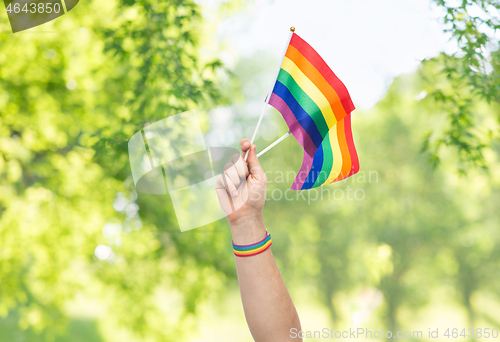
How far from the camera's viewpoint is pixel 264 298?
1.26 metres

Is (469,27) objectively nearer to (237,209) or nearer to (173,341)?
(237,209)

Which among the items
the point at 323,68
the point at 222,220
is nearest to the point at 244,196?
the point at 323,68

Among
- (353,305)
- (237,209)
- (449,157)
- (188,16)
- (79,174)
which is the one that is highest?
(188,16)

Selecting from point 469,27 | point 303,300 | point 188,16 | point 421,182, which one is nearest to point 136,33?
point 188,16

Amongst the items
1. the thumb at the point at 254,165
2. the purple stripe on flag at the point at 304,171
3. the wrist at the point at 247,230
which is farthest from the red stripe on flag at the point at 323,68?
the wrist at the point at 247,230

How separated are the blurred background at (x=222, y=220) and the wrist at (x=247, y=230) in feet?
8.67

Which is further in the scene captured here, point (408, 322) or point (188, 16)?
point (408, 322)

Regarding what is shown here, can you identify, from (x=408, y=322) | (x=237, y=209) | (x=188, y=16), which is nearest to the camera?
(x=237, y=209)

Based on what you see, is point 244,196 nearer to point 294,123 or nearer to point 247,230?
point 247,230

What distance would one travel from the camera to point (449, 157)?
23.1ft

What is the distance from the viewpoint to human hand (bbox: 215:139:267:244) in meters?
1.38

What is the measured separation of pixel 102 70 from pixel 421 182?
7596mm

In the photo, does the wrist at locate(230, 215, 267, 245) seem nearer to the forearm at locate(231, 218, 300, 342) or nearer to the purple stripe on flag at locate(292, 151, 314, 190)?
the forearm at locate(231, 218, 300, 342)

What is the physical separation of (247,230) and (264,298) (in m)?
0.28
